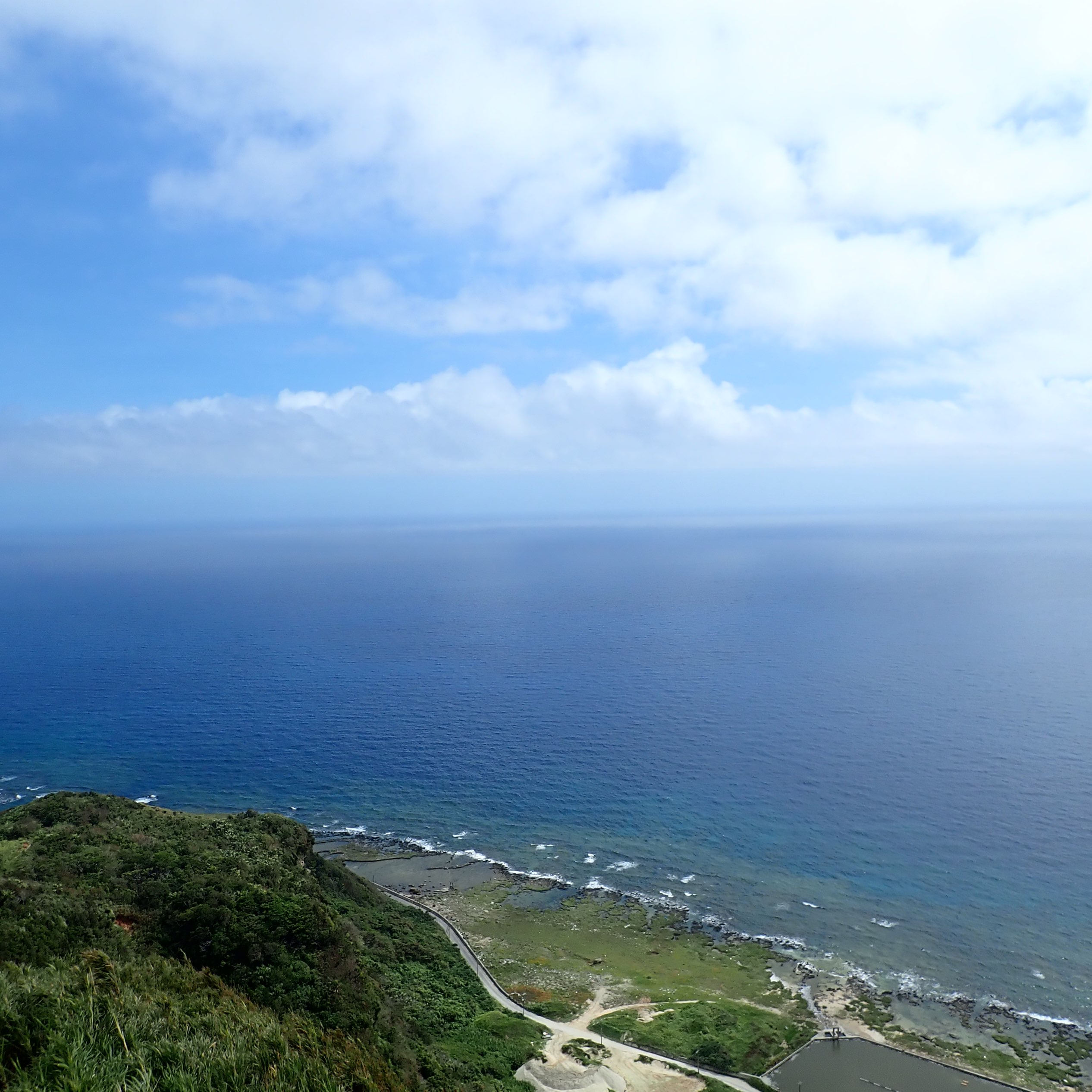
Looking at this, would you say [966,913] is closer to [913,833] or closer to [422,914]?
[913,833]

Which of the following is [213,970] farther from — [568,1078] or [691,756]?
[691,756]

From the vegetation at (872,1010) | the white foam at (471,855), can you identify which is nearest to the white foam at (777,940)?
the vegetation at (872,1010)

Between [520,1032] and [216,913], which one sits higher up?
[216,913]

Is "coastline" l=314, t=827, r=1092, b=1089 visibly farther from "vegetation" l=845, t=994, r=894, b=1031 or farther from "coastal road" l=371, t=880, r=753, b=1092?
"coastal road" l=371, t=880, r=753, b=1092

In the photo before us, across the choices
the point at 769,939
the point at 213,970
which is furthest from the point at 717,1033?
the point at 213,970

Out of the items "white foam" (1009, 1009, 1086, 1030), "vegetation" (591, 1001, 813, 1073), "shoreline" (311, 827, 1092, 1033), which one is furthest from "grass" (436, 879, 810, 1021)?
"white foam" (1009, 1009, 1086, 1030)

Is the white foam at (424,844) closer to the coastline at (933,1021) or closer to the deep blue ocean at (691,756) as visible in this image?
the deep blue ocean at (691,756)

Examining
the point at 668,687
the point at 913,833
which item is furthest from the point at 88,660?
the point at 913,833
